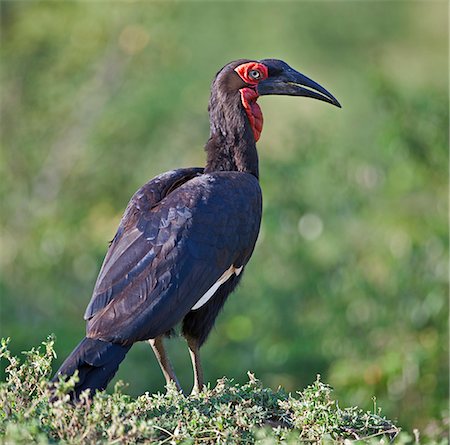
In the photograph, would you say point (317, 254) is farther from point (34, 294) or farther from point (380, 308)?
point (34, 294)

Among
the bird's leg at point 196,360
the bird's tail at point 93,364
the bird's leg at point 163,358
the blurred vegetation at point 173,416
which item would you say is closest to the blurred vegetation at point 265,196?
the bird's leg at point 196,360

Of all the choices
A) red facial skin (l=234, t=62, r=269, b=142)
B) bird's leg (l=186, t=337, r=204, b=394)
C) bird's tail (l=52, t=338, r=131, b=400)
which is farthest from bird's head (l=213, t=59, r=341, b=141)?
bird's tail (l=52, t=338, r=131, b=400)

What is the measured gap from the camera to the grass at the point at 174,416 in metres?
3.31

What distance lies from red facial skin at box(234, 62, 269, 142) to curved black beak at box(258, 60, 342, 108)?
0.03 metres

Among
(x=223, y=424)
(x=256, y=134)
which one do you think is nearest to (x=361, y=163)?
(x=256, y=134)

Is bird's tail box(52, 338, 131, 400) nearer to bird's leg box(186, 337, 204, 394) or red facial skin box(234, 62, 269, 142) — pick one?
bird's leg box(186, 337, 204, 394)

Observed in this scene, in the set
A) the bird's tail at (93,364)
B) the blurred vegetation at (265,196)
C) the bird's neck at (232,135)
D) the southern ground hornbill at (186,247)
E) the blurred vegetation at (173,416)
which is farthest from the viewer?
the blurred vegetation at (265,196)

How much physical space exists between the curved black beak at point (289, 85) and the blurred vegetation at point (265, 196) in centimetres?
213

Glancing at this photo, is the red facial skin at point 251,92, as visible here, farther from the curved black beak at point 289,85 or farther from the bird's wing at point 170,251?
the bird's wing at point 170,251

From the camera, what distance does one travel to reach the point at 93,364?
4.01 m

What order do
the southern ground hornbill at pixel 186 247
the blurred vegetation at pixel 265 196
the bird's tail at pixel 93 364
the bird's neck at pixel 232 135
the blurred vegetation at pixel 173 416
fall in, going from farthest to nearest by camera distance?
the blurred vegetation at pixel 265 196 < the bird's neck at pixel 232 135 < the southern ground hornbill at pixel 186 247 < the bird's tail at pixel 93 364 < the blurred vegetation at pixel 173 416

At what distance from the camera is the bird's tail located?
3965mm

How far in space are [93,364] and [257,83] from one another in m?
1.78

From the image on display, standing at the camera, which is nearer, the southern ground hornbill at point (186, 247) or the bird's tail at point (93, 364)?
the bird's tail at point (93, 364)
